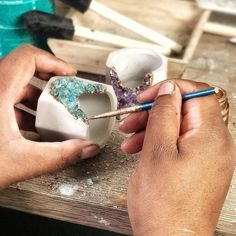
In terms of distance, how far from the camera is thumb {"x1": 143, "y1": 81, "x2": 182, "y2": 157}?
51 cm

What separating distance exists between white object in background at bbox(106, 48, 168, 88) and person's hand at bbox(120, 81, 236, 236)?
0.24 meters

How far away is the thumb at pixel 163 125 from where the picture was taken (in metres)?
0.51

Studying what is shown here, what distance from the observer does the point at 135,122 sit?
0.65 metres

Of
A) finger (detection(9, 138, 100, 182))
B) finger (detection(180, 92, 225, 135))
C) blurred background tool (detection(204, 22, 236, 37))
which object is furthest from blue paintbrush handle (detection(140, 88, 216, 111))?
blurred background tool (detection(204, 22, 236, 37))

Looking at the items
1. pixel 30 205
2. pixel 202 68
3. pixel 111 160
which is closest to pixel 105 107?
pixel 111 160

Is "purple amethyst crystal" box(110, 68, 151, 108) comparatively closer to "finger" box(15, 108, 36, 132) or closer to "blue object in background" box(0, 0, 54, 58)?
"finger" box(15, 108, 36, 132)

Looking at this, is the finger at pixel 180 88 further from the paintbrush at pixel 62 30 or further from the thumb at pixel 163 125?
the paintbrush at pixel 62 30

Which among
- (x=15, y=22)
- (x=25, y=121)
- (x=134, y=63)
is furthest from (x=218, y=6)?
(x=25, y=121)

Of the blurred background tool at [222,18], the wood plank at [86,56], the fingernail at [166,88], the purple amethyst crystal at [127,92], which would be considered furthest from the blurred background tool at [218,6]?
the fingernail at [166,88]

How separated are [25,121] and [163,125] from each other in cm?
29

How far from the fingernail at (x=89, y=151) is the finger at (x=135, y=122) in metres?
0.05

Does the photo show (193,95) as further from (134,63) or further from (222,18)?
(222,18)

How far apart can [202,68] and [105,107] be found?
304mm

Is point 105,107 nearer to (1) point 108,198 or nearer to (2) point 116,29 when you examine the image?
(1) point 108,198
